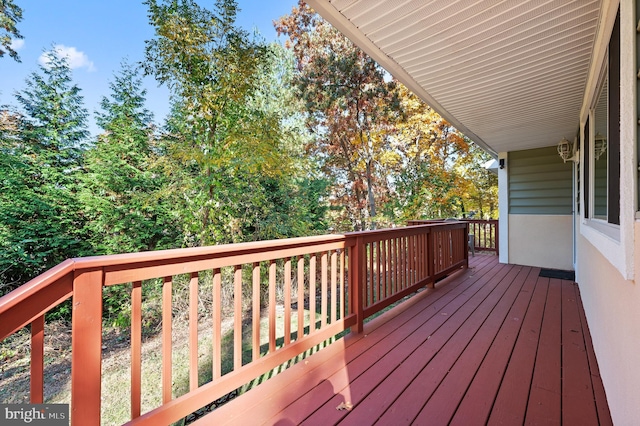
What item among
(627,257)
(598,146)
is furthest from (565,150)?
(627,257)

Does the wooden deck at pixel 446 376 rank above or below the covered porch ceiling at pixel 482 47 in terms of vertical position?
below

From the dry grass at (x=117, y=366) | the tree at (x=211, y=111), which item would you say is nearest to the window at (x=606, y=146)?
the dry grass at (x=117, y=366)

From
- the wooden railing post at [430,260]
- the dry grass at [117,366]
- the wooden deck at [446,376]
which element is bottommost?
the dry grass at [117,366]

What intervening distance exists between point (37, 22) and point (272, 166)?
5.35 meters

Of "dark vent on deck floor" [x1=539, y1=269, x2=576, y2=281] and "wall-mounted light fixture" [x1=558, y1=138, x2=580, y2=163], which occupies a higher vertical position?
"wall-mounted light fixture" [x1=558, y1=138, x2=580, y2=163]

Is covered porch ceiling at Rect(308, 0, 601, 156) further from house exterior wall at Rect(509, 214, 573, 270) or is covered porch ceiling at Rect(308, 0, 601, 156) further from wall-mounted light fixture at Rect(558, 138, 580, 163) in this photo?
house exterior wall at Rect(509, 214, 573, 270)

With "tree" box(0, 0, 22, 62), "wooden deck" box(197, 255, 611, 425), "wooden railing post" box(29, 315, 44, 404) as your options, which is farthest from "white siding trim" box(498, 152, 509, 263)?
"tree" box(0, 0, 22, 62)

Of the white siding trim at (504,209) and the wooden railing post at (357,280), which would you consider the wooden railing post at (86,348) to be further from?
→ the white siding trim at (504,209)

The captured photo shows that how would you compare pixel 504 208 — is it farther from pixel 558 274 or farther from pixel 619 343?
pixel 619 343

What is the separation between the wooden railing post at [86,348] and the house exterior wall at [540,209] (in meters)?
6.63

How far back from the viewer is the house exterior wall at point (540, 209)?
5.17 metres

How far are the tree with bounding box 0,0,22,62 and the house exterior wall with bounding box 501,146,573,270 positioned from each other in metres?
9.86

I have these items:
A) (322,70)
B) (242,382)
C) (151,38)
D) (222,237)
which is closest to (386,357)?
(242,382)

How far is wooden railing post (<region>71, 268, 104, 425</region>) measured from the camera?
3.63 ft
